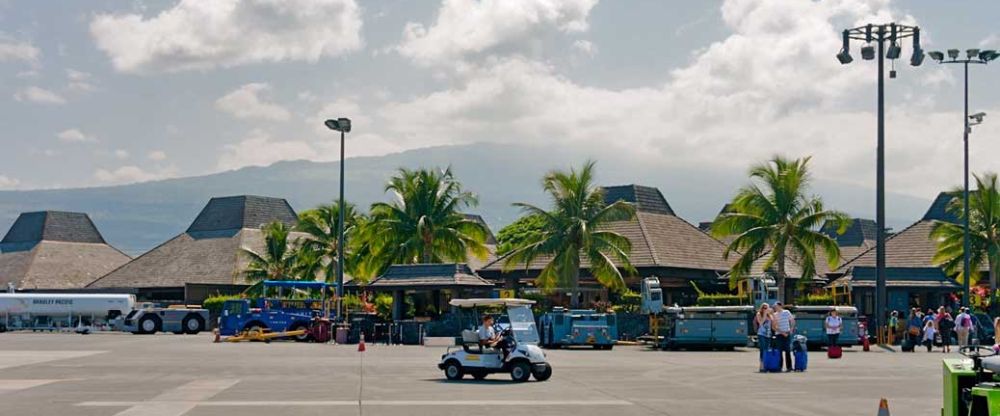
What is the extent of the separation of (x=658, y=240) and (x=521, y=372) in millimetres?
34859

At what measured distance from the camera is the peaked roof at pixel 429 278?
51.7 meters

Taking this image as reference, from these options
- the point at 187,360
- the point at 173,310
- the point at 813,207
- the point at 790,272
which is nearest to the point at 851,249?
the point at 790,272

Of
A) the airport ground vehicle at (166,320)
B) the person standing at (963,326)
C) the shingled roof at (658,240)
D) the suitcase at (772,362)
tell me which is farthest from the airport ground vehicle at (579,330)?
the airport ground vehicle at (166,320)

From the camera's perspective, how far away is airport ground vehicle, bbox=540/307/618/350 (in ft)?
135

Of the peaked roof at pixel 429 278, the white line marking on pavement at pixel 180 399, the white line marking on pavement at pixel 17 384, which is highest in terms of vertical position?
the peaked roof at pixel 429 278

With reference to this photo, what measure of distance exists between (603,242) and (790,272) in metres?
10.3

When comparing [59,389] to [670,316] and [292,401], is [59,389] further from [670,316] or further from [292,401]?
[670,316]

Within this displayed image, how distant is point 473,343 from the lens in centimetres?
2514

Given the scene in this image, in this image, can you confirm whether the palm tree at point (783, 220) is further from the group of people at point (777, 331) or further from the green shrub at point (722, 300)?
the group of people at point (777, 331)

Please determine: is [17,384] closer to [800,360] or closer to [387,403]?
[387,403]

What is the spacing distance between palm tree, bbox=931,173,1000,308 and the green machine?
142 feet

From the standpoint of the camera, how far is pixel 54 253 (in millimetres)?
88625

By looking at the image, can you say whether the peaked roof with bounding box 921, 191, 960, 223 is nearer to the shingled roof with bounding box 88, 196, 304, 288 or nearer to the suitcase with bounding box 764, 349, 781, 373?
the shingled roof with bounding box 88, 196, 304, 288

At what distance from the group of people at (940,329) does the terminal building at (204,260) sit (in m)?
42.5
